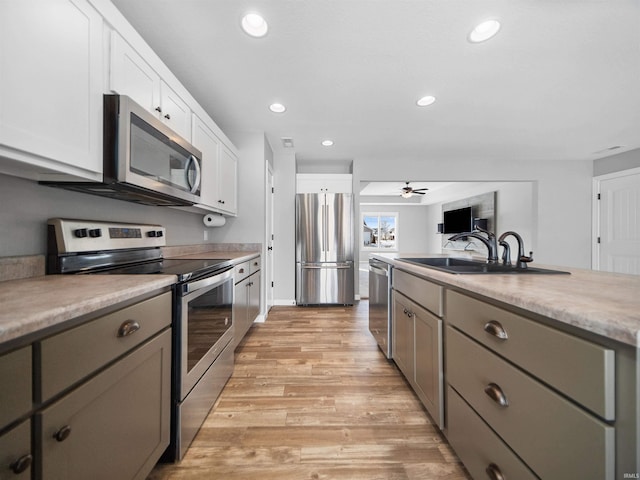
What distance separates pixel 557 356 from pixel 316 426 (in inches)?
48.8

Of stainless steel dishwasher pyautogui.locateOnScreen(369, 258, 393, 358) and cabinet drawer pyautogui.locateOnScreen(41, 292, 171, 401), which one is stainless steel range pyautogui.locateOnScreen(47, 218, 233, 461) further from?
stainless steel dishwasher pyautogui.locateOnScreen(369, 258, 393, 358)

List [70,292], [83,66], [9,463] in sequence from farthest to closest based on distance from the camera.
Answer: [83,66]
[70,292]
[9,463]

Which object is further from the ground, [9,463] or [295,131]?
[295,131]

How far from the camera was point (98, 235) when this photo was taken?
1372 millimetres

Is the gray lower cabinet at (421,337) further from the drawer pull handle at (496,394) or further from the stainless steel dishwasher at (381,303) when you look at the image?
the drawer pull handle at (496,394)

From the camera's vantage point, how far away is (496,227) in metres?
5.70

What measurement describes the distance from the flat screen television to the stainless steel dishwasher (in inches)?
201

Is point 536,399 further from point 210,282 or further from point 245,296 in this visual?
point 245,296

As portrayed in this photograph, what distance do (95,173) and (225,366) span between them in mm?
1383

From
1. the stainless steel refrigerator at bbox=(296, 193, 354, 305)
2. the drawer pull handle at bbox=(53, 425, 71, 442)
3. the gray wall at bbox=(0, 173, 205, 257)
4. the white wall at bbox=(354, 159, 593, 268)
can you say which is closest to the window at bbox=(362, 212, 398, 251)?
the white wall at bbox=(354, 159, 593, 268)

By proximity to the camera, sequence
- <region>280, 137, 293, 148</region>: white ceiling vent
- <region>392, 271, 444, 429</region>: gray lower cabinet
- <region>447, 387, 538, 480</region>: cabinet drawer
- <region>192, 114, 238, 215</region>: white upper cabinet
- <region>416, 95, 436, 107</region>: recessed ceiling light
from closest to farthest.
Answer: <region>447, 387, 538, 480</region>: cabinet drawer < <region>392, 271, 444, 429</region>: gray lower cabinet < <region>192, 114, 238, 215</region>: white upper cabinet < <region>416, 95, 436, 107</region>: recessed ceiling light < <region>280, 137, 293, 148</region>: white ceiling vent

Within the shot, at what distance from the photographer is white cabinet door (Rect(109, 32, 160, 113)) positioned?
1.18 metres

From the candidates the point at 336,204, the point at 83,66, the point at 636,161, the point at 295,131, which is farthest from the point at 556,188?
the point at 83,66

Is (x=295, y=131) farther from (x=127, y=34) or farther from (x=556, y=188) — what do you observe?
(x=556, y=188)
